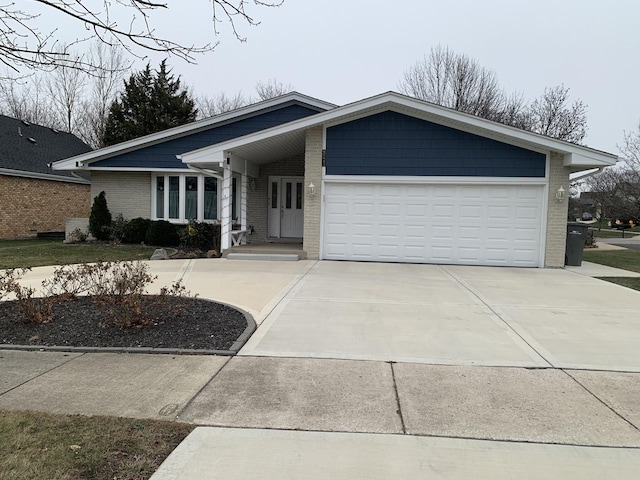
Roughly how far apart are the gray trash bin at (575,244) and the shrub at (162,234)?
1336 cm

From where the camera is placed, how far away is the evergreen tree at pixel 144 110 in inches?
1251

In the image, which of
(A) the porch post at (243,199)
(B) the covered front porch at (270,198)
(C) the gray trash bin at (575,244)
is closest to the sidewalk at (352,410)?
(C) the gray trash bin at (575,244)

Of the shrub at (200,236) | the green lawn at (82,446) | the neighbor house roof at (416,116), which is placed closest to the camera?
the green lawn at (82,446)

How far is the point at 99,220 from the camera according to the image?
698 inches

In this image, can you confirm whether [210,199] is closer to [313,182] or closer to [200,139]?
[200,139]

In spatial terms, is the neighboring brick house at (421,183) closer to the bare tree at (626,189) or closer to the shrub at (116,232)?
the shrub at (116,232)

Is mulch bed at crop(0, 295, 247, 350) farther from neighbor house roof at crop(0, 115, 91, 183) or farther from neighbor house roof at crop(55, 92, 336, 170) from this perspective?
neighbor house roof at crop(0, 115, 91, 183)

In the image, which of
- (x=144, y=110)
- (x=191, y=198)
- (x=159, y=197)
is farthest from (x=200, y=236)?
(x=144, y=110)

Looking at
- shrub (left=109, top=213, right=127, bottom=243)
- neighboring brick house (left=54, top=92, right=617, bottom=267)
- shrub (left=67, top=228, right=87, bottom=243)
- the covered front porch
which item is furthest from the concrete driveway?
shrub (left=67, top=228, right=87, bottom=243)

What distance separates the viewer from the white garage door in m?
13.1

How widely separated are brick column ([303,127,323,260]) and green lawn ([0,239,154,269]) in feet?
16.0

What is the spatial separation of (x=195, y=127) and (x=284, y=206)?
4.48 metres

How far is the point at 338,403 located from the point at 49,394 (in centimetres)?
253

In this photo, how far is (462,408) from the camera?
12.7 ft
